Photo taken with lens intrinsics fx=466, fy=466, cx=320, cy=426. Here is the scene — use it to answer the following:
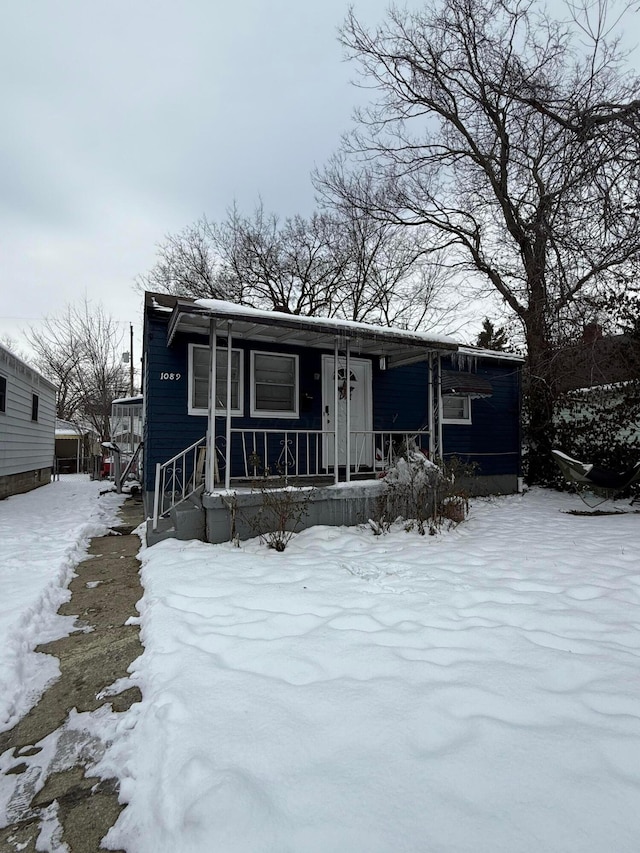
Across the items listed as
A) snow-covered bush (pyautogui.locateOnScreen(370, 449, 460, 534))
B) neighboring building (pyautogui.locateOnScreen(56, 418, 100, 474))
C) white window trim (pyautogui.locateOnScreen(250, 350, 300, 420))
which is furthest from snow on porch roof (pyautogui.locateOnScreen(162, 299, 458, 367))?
neighboring building (pyautogui.locateOnScreen(56, 418, 100, 474))

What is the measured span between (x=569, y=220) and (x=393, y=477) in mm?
3485

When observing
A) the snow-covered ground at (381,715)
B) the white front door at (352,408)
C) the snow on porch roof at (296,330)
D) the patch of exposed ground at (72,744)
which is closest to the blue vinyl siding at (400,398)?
the white front door at (352,408)

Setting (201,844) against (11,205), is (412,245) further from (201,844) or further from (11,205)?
(201,844)

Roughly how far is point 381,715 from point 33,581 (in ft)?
11.5

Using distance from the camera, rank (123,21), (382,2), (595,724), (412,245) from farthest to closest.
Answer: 1. (412,245)
2. (382,2)
3. (123,21)
4. (595,724)

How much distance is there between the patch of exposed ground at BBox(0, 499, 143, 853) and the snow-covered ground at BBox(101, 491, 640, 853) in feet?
0.33

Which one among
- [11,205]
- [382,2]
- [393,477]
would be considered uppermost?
[382,2]

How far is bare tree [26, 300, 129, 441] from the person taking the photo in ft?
67.6

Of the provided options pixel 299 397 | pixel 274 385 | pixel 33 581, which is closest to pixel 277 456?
pixel 299 397

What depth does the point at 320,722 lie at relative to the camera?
195cm

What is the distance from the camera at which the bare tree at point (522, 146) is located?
12.9 ft

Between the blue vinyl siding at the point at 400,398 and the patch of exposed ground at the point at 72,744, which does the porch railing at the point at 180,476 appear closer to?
the patch of exposed ground at the point at 72,744

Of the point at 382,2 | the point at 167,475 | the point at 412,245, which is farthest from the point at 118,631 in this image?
the point at 412,245

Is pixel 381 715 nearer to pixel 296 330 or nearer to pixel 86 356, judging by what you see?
pixel 296 330
